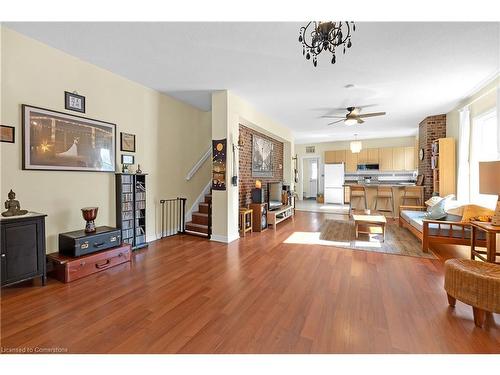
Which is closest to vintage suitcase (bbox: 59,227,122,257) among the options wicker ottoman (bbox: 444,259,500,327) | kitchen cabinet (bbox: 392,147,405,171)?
wicker ottoman (bbox: 444,259,500,327)

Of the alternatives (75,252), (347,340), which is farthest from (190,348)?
(75,252)

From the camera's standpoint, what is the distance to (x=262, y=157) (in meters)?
6.21

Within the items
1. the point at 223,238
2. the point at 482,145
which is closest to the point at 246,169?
the point at 223,238

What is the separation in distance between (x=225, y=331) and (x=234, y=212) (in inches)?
107

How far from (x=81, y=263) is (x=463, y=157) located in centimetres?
644

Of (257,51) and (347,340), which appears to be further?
(257,51)

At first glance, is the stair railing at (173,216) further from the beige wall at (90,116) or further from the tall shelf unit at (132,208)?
the tall shelf unit at (132,208)

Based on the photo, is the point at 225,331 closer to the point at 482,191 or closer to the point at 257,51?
the point at 257,51

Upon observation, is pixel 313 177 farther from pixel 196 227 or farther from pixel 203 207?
pixel 196 227

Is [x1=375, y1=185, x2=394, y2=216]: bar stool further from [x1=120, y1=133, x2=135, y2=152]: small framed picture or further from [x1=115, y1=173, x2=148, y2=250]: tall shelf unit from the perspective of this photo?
[x1=120, y1=133, x2=135, y2=152]: small framed picture

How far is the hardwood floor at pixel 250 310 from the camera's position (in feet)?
5.12

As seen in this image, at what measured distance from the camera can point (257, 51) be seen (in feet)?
8.96

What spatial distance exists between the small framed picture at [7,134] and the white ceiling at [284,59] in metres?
1.03
